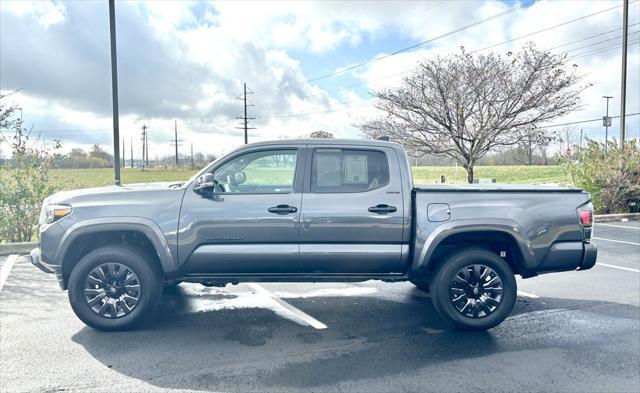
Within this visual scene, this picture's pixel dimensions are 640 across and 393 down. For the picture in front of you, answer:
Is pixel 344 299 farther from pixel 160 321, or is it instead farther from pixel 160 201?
pixel 160 201

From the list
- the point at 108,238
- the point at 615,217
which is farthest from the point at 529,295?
the point at 615,217

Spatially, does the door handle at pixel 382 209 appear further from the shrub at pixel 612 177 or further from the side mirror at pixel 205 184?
the shrub at pixel 612 177

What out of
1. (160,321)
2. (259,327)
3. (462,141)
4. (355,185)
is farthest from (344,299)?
(462,141)

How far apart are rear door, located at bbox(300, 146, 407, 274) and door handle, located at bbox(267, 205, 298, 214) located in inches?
4.3

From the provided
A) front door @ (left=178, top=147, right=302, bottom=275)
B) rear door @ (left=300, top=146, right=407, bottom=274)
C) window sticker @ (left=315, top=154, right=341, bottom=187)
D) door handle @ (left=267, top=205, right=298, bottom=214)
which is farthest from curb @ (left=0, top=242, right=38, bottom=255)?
window sticker @ (left=315, top=154, right=341, bottom=187)

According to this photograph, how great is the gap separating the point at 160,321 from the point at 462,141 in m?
14.7

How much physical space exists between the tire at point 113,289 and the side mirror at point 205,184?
0.92 m

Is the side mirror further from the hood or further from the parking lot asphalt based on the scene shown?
the parking lot asphalt

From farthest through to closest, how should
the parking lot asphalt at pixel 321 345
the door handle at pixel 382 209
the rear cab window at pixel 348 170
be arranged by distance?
the rear cab window at pixel 348 170
the door handle at pixel 382 209
the parking lot asphalt at pixel 321 345

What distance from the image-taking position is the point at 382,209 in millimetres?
4566

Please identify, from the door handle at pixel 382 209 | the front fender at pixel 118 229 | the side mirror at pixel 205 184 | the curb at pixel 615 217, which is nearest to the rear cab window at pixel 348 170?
the door handle at pixel 382 209

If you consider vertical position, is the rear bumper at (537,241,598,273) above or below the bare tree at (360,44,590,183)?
below

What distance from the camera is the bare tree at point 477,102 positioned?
16.7m

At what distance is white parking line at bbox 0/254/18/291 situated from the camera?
680 cm
